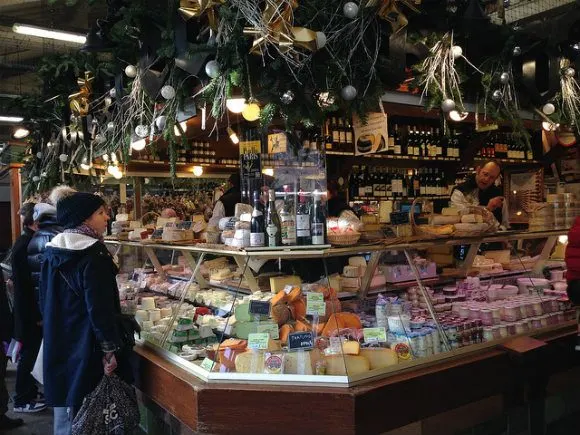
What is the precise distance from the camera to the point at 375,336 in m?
3.03

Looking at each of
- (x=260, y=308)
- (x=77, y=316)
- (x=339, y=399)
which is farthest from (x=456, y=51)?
(x=77, y=316)

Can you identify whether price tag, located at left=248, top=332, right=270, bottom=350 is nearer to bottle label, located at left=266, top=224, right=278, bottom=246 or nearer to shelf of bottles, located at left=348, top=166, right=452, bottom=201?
bottle label, located at left=266, top=224, right=278, bottom=246

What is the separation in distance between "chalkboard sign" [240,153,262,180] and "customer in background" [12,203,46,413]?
2341 millimetres

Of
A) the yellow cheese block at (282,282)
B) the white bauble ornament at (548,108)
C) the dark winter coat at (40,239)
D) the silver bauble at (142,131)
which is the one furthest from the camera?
the dark winter coat at (40,239)

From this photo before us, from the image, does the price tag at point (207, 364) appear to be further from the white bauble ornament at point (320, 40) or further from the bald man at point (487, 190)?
the bald man at point (487, 190)

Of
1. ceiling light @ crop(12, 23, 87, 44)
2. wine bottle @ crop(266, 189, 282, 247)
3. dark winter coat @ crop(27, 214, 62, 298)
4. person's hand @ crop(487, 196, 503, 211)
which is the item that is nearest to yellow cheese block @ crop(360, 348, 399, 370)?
wine bottle @ crop(266, 189, 282, 247)

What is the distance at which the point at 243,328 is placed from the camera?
326 cm

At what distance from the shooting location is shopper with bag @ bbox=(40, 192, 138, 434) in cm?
314

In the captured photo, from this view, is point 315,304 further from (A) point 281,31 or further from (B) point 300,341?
(A) point 281,31

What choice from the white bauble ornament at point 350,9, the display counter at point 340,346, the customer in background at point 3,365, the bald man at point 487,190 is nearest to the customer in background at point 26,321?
the customer in background at point 3,365

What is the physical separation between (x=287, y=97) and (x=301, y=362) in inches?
60.7

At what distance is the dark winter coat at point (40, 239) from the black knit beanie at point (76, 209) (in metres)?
1.46

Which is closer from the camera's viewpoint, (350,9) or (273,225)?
(350,9)

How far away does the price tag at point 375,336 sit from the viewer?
3.02 meters
